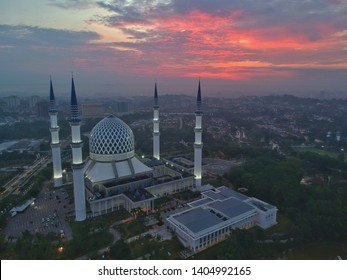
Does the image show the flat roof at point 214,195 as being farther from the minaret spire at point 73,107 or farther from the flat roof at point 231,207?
the minaret spire at point 73,107

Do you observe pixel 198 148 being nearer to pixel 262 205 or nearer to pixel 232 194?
pixel 232 194

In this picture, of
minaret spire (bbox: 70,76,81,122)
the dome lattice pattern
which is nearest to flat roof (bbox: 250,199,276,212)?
the dome lattice pattern

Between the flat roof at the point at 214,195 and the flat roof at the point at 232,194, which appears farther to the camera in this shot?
the flat roof at the point at 232,194

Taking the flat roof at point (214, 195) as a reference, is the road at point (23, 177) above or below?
below

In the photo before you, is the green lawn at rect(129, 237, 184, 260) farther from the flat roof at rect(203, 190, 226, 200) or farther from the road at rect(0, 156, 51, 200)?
the road at rect(0, 156, 51, 200)

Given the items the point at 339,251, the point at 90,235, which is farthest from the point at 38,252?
the point at 339,251

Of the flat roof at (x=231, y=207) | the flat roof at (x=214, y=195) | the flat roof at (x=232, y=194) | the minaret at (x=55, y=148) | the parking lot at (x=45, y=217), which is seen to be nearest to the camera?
the parking lot at (x=45, y=217)

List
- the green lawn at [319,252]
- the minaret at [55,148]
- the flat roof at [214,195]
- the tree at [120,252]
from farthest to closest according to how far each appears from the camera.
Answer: the minaret at [55,148] → the flat roof at [214,195] → the green lawn at [319,252] → the tree at [120,252]

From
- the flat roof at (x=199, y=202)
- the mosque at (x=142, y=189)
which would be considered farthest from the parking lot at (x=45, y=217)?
the flat roof at (x=199, y=202)

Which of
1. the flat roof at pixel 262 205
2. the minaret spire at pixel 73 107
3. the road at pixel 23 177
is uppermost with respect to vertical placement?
the minaret spire at pixel 73 107
